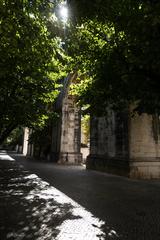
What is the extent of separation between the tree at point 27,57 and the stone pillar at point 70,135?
9273mm

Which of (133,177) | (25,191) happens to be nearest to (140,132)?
(133,177)

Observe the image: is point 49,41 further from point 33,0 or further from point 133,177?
point 133,177

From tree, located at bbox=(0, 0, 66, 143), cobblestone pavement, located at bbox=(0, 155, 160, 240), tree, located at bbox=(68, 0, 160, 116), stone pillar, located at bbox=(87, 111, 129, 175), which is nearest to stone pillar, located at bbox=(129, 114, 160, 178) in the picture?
stone pillar, located at bbox=(87, 111, 129, 175)

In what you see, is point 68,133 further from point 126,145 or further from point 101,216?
point 101,216

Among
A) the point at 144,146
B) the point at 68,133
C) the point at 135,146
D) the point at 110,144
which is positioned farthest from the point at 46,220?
the point at 68,133

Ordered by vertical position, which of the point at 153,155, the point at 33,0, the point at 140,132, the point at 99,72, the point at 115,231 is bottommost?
the point at 115,231

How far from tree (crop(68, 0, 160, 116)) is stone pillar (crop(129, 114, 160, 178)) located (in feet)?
12.6

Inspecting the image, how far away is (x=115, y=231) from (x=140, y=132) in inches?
371

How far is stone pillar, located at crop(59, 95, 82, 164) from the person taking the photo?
2458cm

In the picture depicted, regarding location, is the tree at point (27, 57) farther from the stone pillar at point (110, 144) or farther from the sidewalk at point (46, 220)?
the sidewalk at point (46, 220)

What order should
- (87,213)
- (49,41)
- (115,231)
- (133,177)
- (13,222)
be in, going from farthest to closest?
1. (133,177)
2. (49,41)
3. (87,213)
4. (13,222)
5. (115,231)

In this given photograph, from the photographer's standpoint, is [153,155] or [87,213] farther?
[153,155]

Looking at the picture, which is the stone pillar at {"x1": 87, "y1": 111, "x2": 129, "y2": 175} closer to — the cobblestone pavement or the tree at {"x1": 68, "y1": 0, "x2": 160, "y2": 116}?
the tree at {"x1": 68, "y1": 0, "x2": 160, "y2": 116}

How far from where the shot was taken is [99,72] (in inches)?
340
